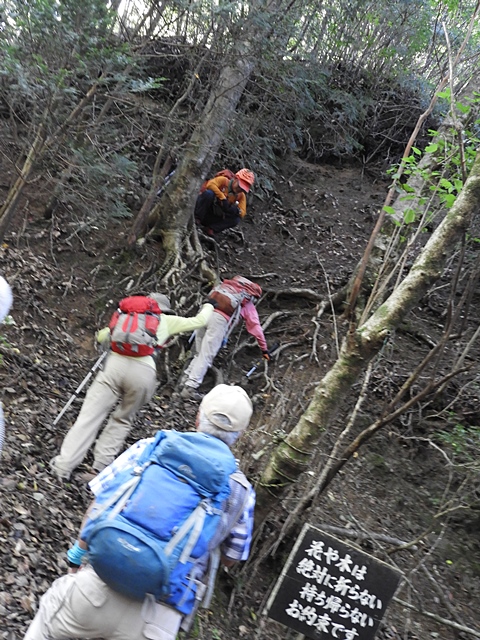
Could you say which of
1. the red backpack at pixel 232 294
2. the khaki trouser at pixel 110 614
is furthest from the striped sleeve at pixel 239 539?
the red backpack at pixel 232 294

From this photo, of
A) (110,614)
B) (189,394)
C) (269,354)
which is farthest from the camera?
(269,354)

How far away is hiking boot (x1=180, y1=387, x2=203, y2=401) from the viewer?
728 centimetres

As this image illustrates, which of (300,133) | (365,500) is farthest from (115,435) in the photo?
(300,133)

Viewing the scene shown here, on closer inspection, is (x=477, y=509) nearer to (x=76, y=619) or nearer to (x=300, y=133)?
(x=76, y=619)

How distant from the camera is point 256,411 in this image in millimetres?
7191

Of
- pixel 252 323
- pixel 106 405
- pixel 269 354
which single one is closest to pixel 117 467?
pixel 106 405

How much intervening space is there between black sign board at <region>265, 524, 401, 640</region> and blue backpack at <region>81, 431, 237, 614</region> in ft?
4.25

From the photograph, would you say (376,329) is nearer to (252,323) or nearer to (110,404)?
(110,404)

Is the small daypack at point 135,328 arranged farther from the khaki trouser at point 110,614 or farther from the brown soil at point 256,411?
the khaki trouser at point 110,614

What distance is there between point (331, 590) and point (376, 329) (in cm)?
159

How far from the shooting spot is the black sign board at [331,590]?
11.0 feet

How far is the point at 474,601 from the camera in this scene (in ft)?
17.9

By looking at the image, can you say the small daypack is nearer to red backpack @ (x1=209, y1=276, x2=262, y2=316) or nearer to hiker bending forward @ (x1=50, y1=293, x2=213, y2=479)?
hiker bending forward @ (x1=50, y1=293, x2=213, y2=479)

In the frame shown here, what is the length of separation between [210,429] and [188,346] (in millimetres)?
5737
